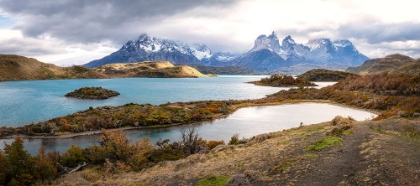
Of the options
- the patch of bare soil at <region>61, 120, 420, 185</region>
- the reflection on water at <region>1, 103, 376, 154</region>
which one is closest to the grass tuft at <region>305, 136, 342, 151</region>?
the patch of bare soil at <region>61, 120, 420, 185</region>

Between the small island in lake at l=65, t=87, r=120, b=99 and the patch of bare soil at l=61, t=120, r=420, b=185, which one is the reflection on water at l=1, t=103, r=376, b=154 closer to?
the patch of bare soil at l=61, t=120, r=420, b=185

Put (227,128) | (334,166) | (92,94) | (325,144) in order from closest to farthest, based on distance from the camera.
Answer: (334,166) < (325,144) < (227,128) < (92,94)

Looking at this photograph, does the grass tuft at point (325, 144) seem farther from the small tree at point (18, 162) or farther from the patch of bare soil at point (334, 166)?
the small tree at point (18, 162)

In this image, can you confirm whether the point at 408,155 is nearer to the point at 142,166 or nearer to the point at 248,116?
the point at 142,166

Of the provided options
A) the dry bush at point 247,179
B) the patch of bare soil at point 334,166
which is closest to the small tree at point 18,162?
the patch of bare soil at point 334,166

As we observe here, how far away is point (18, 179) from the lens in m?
21.8

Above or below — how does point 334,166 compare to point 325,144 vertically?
below

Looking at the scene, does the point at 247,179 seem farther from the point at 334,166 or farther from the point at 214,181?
the point at 334,166

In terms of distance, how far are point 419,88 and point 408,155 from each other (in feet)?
253

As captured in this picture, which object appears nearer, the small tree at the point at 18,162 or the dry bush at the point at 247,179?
the dry bush at the point at 247,179

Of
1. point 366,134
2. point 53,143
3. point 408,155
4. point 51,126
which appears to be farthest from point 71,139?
point 408,155

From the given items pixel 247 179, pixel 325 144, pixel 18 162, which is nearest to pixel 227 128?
pixel 325 144

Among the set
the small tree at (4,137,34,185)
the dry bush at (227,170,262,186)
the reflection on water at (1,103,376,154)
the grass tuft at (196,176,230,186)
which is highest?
the dry bush at (227,170,262,186)

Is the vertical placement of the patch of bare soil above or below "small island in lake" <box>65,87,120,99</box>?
above
